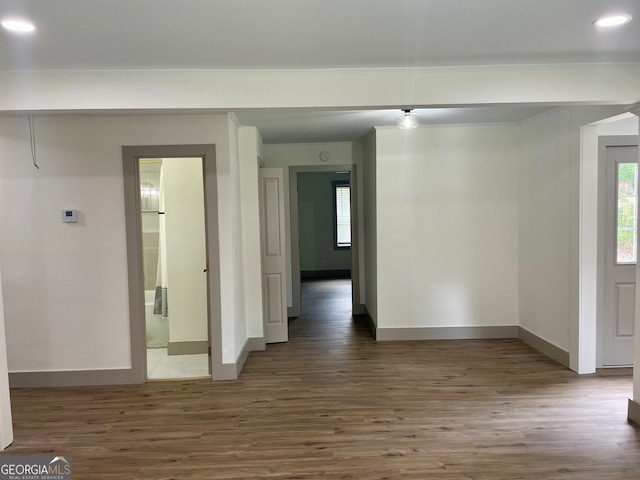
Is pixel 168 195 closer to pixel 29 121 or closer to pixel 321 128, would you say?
pixel 29 121

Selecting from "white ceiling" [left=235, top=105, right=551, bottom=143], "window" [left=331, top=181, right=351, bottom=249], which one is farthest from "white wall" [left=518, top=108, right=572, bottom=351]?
"window" [left=331, top=181, right=351, bottom=249]

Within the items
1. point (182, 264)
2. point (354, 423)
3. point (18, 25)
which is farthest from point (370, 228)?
point (18, 25)

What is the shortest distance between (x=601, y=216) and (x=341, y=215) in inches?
276

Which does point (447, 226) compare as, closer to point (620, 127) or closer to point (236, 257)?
point (620, 127)

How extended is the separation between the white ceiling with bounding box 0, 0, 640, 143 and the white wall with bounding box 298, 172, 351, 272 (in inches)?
305

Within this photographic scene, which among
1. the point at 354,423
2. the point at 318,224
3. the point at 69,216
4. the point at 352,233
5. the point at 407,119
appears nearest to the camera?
the point at 354,423

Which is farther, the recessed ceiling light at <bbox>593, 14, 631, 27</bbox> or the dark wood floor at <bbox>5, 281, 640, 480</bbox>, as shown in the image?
the dark wood floor at <bbox>5, 281, 640, 480</bbox>

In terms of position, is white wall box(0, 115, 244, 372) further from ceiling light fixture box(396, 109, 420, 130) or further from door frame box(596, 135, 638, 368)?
door frame box(596, 135, 638, 368)

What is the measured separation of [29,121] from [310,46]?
2835mm

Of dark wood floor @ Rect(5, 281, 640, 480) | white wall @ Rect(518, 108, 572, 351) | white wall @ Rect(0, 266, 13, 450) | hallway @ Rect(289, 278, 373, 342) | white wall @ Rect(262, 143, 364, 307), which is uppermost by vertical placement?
white wall @ Rect(262, 143, 364, 307)

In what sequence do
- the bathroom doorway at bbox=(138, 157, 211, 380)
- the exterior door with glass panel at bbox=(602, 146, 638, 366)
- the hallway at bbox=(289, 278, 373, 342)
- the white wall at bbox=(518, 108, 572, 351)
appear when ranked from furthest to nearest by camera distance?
the hallway at bbox=(289, 278, 373, 342) < the bathroom doorway at bbox=(138, 157, 211, 380) < the white wall at bbox=(518, 108, 572, 351) < the exterior door with glass panel at bbox=(602, 146, 638, 366)

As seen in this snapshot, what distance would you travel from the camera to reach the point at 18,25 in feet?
7.21

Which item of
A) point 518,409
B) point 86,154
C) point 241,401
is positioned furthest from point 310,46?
point 518,409

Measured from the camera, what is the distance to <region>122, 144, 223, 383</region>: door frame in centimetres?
395
